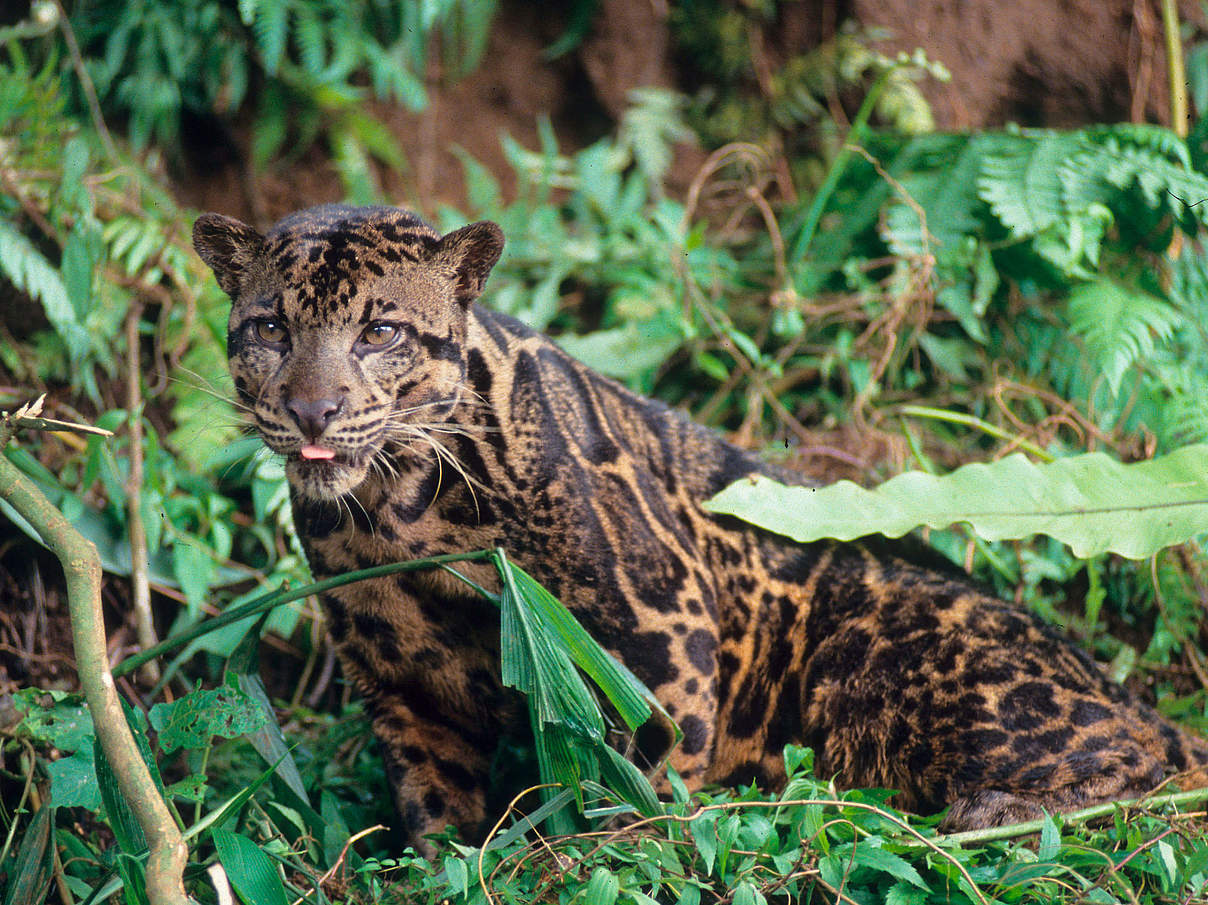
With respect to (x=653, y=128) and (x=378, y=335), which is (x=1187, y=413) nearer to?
(x=378, y=335)

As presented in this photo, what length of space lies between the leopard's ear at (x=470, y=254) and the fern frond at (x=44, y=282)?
2.48 meters

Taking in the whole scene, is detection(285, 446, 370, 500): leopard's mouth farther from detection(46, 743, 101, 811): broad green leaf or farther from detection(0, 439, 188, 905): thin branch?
detection(46, 743, 101, 811): broad green leaf

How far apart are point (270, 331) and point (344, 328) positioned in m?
0.28

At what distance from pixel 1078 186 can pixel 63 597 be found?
546 centimetres

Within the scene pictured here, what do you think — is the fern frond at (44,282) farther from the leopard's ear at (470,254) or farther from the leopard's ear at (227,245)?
the leopard's ear at (470,254)

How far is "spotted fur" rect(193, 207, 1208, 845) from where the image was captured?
3861 mm

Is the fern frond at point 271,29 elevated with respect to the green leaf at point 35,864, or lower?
elevated

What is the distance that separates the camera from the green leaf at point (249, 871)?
312 centimetres

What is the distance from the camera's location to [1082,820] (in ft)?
12.4

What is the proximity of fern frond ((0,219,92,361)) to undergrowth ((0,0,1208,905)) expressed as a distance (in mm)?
20

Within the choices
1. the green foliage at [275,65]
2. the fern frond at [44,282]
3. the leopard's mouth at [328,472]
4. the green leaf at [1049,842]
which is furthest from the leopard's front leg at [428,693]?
the green foliage at [275,65]

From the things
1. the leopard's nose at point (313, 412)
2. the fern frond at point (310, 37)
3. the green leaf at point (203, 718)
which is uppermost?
the fern frond at point (310, 37)


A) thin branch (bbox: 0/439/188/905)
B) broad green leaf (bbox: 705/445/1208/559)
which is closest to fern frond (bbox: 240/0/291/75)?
thin branch (bbox: 0/439/188/905)

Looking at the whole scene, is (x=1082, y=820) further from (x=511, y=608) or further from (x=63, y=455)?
(x=63, y=455)
